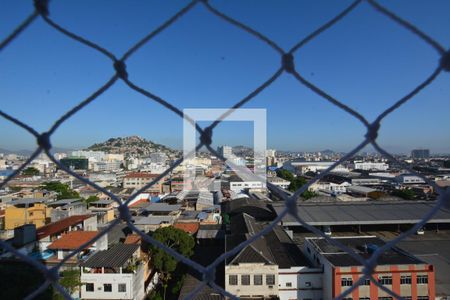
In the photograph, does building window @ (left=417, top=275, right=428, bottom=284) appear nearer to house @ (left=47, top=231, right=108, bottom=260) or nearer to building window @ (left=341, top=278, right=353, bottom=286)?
building window @ (left=341, top=278, right=353, bottom=286)

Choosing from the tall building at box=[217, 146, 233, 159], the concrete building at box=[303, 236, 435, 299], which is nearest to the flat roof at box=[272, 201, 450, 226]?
the concrete building at box=[303, 236, 435, 299]

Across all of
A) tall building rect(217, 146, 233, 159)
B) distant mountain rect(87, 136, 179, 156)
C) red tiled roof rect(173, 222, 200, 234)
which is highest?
distant mountain rect(87, 136, 179, 156)

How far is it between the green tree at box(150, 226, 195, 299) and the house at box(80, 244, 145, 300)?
47 cm

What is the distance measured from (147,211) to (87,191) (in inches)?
244

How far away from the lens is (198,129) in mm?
559

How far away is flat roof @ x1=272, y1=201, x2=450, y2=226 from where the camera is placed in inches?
319

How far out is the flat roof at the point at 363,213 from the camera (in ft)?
26.6

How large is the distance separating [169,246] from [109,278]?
1171mm

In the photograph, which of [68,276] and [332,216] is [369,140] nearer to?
[68,276]

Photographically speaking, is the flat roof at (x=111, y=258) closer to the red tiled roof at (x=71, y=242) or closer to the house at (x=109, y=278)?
the house at (x=109, y=278)

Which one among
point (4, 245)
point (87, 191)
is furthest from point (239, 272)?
point (87, 191)

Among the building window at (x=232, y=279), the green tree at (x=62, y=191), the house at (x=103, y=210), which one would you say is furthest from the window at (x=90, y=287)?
the green tree at (x=62, y=191)

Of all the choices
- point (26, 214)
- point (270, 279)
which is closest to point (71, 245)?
point (270, 279)

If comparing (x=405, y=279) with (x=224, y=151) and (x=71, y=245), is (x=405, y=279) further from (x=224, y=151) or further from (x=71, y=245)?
(x=71, y=245)
